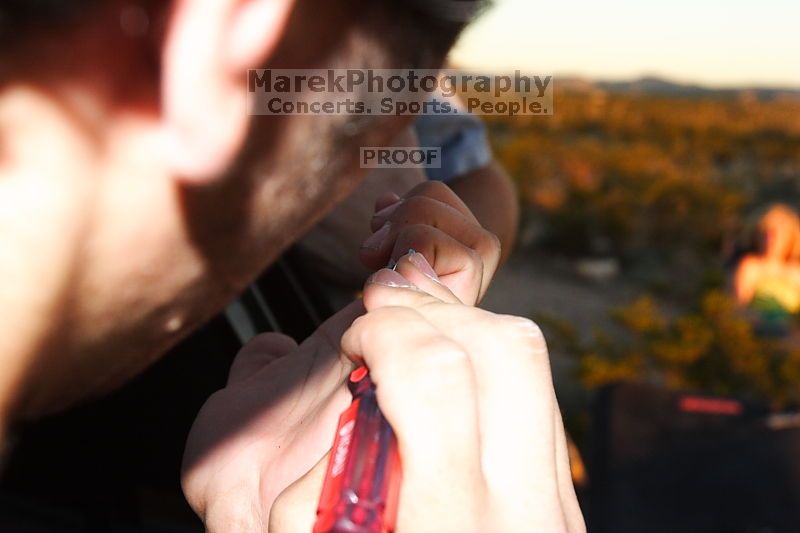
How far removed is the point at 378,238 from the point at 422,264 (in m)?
Result: 0.10

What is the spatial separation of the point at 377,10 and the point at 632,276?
619cm

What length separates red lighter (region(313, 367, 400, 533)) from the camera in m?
0.62

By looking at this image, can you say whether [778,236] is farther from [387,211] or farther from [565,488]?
[565,488]

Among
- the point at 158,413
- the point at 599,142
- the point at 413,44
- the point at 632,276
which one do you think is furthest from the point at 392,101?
the point at 599,142

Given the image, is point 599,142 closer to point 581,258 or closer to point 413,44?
point 581,258

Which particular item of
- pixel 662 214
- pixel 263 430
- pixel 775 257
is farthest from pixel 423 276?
pixel 662 214

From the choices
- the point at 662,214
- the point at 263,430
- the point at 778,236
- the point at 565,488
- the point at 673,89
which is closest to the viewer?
the point at 565,488


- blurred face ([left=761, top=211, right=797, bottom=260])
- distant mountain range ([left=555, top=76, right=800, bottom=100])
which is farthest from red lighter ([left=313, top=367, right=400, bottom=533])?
distant mountain range ([left=555, top=76, right=800, bottom=100])

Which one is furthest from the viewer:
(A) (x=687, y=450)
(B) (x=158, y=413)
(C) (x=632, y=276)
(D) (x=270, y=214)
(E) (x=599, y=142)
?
(E) (x=599, y=142)

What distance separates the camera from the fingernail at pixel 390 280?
76cm

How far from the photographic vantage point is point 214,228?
61cm

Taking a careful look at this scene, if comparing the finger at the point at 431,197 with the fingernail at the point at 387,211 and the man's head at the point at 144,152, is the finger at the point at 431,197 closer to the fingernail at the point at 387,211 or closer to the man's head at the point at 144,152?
the fingernail at the point at 387,211

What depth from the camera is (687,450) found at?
2439 mm

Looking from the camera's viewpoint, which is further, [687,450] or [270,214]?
[687,450]
